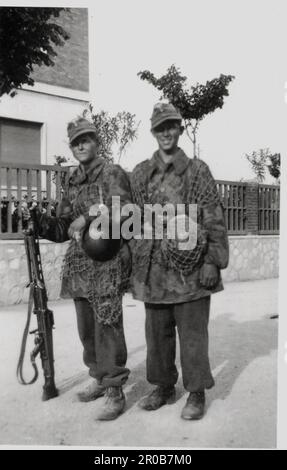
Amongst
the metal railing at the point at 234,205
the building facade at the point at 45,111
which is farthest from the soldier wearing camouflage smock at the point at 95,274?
the metal railing at the point at 234,205

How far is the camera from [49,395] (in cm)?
393

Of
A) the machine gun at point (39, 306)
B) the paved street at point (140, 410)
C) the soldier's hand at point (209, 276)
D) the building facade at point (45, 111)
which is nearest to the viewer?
the paved street at point (140, 410)

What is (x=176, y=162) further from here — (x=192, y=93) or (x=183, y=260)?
(x=192, y=93)

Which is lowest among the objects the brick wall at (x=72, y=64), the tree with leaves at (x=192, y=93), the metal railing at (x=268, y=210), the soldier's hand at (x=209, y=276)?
the soldier's hand at (x=209, y=276)

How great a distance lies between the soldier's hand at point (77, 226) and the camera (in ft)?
12.0

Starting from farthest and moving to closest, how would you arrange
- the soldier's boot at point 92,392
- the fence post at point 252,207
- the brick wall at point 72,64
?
the fence post at point 252,207, the brick wall at point 72,64, the soldier's boot at point 92,392

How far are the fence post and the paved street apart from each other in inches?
201

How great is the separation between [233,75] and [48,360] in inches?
103

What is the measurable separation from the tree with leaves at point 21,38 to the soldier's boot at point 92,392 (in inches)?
118

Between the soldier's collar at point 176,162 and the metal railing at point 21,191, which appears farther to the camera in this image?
the metal railing at point 21,191

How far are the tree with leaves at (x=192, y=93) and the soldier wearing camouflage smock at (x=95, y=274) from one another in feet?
3.88

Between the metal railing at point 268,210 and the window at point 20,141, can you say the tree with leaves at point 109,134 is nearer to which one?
the window at point 20,141

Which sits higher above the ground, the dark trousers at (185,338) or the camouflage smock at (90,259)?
the camouflage smock at (90,259)

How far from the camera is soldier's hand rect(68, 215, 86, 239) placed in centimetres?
366
